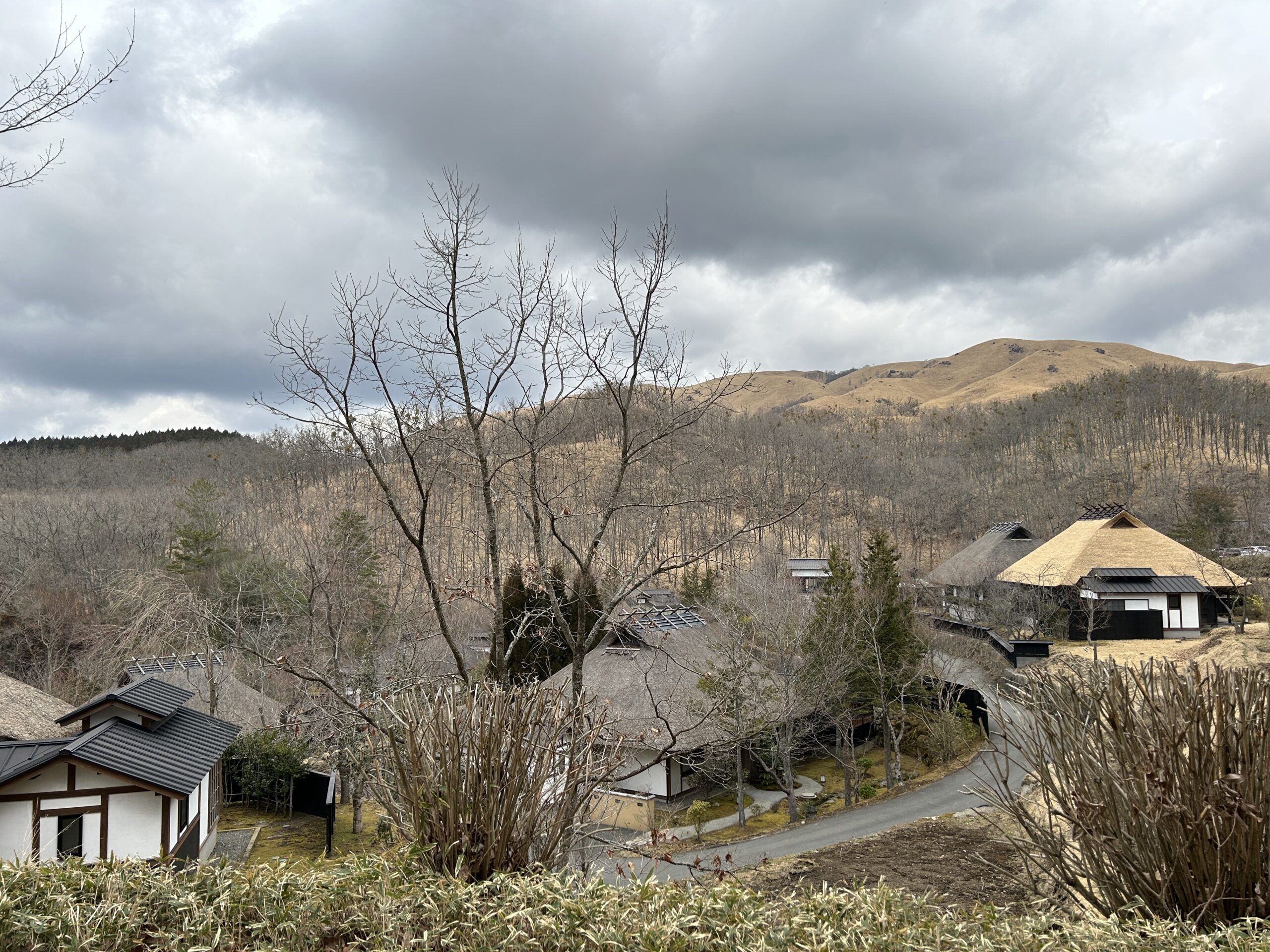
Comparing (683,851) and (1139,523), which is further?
(1139,523)

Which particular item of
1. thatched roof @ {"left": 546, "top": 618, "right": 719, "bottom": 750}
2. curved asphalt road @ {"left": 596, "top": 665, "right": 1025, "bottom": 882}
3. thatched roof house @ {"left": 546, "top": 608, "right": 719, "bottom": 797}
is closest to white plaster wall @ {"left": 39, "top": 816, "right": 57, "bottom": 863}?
curved asphalt road @ {"left": 596, "top": 665, "right": 1025, "bottom": 882}

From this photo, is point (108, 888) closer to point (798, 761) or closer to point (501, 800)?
point (501, 800)

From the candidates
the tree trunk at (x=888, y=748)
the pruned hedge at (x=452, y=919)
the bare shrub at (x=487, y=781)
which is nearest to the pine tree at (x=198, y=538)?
the tree trunk at (x=888, y=748)

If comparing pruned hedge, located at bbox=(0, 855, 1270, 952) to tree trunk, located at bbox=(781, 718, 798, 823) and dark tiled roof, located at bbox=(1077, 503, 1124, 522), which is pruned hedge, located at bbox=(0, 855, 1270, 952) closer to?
tree trunk, located at bbox=(781, 718, 798, 823)

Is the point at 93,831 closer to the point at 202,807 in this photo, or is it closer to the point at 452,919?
the point at 202,807

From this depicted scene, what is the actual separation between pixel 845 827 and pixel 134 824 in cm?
1284

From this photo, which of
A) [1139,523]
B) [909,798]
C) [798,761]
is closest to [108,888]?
[909,798]

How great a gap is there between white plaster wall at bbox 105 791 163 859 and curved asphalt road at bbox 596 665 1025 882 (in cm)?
714

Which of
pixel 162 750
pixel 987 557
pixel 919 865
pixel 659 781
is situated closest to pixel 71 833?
pixel 162 750

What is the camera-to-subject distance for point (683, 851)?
603 inches

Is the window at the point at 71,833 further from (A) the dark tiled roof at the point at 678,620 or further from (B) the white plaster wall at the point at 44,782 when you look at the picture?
(A) the dark tiled roof at the point at 678,620

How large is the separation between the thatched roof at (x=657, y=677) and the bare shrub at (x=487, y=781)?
41.4 ft

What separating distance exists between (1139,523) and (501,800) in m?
41.9

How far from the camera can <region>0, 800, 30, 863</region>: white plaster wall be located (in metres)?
11.0
